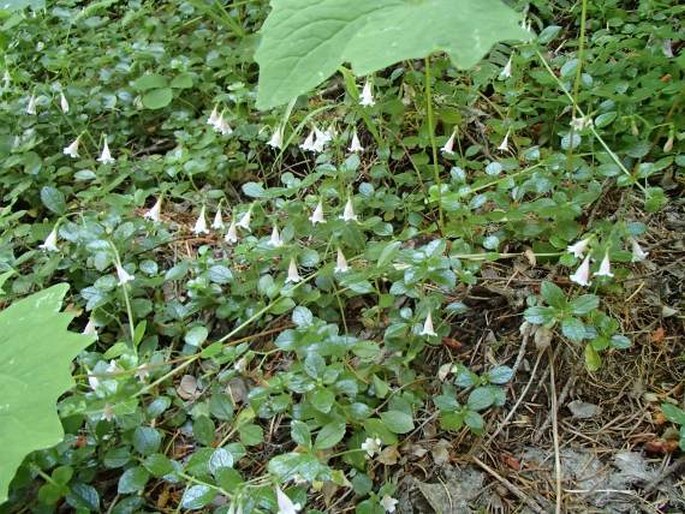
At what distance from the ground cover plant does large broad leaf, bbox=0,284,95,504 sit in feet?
0.04

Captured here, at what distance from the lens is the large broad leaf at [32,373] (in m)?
1.71

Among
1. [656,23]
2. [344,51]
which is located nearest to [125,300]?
[344,51]

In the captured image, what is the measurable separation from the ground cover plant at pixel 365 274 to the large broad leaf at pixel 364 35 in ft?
0.04

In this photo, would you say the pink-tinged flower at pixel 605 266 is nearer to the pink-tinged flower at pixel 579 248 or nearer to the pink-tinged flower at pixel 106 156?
the pink-tinged flower at pixel 579 248

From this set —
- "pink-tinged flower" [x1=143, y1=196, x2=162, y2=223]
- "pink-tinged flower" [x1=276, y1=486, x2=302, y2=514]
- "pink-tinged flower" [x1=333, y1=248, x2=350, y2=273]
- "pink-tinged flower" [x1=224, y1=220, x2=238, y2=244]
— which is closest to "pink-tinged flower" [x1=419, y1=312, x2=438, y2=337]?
"pink-tinged flower" [x1=333, y1=248, x2=350, y2=273]

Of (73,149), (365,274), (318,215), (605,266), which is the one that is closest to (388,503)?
(365,274)

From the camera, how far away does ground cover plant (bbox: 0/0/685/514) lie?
201 cm

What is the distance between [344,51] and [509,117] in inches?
59.4

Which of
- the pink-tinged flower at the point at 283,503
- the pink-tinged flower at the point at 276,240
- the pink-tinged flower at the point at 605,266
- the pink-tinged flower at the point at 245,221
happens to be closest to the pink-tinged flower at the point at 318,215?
the pink-tinged flower at the point at 276,240

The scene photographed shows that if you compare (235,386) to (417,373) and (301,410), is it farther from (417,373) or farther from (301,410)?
(417,373)

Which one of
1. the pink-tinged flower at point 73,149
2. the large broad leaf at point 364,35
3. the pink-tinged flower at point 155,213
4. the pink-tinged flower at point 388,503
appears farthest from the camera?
the pink-tinged flower at point 73,149

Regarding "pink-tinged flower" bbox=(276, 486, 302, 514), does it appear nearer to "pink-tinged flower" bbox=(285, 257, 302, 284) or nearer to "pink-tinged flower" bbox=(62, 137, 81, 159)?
"pink-tinged flower" bbox=(285, 257, 302, 284)

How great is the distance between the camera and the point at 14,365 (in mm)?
1887

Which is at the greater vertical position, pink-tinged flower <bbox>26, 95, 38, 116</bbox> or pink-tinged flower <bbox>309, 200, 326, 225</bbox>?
pink-tinged flower <bbox>26, 95, 38, 116</bbox>
